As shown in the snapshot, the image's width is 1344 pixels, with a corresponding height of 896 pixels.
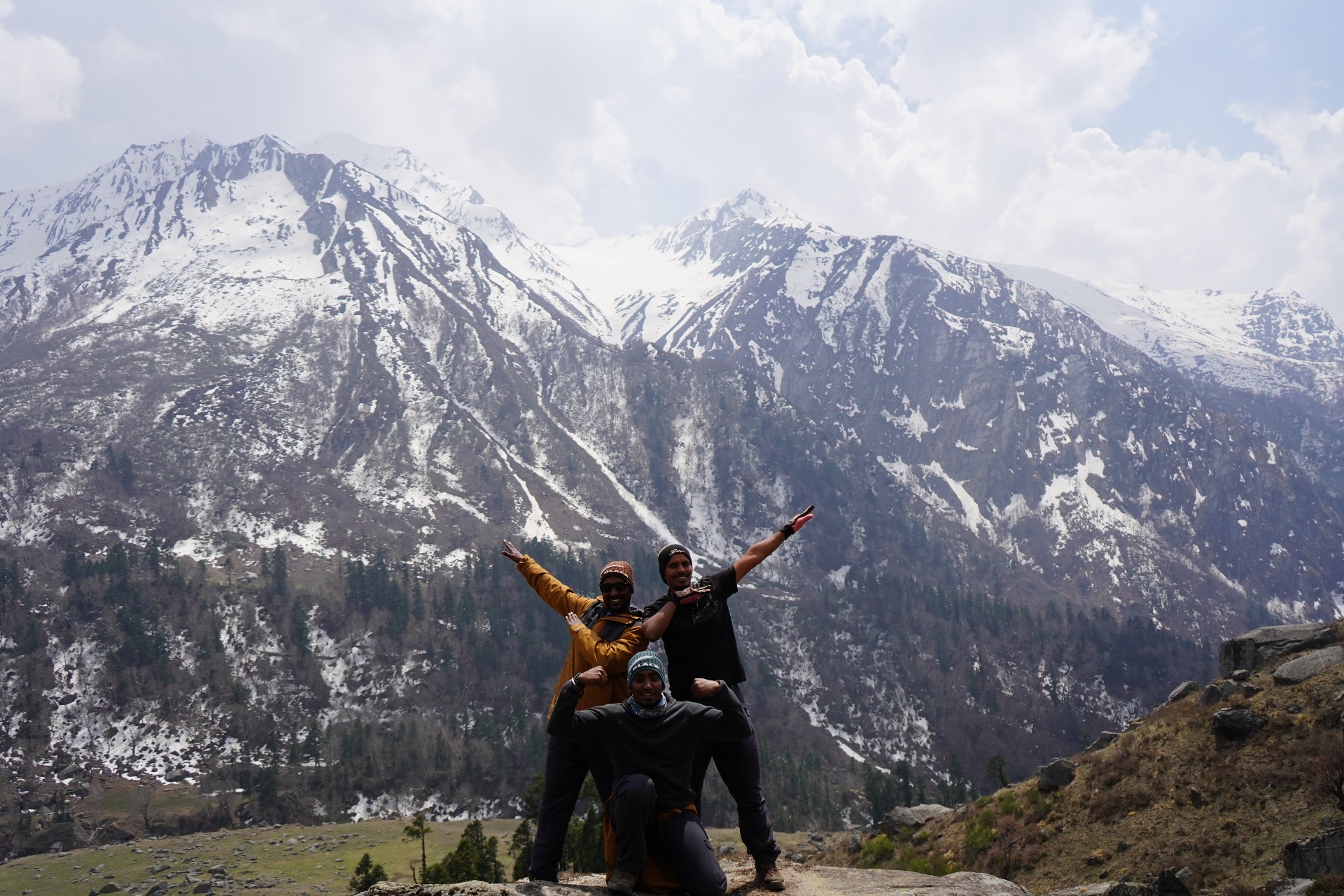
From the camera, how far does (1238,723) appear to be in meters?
22.5

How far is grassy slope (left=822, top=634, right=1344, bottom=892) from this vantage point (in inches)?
739

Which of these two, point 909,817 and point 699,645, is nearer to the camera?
point 699,645

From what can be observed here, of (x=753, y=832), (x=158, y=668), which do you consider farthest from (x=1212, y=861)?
(x=158, y=668)

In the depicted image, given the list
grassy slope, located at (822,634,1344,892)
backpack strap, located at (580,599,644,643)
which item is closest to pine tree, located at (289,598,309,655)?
grassy slope, located at (822,634,1344,892)

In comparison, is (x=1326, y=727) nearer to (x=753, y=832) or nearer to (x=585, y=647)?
(x=753, y=832)

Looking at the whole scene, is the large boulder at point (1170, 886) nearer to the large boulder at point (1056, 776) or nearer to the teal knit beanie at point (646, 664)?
the large boulder at point (1056, 776)

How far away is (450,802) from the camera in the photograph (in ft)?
486

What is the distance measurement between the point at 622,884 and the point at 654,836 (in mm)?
702

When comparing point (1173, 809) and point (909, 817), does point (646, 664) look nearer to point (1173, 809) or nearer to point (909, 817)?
point (1173, 809)

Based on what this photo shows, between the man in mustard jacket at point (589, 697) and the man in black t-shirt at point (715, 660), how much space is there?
30cm

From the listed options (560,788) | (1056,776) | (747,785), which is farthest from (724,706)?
(1056,776)

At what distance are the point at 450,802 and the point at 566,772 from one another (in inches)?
6154

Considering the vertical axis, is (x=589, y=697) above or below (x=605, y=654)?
below

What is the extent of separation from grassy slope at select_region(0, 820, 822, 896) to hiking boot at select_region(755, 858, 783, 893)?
82.2 m
